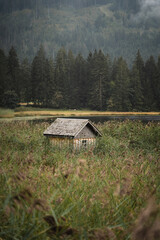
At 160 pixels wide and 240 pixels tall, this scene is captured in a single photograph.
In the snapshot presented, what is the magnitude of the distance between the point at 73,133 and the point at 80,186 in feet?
17.8

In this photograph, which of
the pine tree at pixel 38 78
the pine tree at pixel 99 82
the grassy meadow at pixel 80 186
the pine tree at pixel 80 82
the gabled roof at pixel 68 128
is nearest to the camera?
the grassy meadow at pixel 80 186

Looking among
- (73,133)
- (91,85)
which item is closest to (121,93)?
(91,85)

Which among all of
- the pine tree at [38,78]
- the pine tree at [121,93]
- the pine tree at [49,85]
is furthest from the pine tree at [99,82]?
the pine tree at [38,78]

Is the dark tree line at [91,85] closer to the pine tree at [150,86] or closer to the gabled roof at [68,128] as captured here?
the pine tree at [150,86]

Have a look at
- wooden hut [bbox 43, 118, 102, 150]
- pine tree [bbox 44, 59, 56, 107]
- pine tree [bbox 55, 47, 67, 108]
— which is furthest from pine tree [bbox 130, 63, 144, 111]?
wooden hut [bbox 43, 118, 102, 150]

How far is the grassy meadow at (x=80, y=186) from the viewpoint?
1.15m

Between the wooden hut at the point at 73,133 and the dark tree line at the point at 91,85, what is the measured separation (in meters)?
37.6

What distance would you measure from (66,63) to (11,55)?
17.0 metres

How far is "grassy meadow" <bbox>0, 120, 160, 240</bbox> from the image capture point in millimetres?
1149

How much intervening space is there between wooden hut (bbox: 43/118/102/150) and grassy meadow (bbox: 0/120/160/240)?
1.30ft

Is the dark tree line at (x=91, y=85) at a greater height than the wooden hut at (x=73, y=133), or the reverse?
the dark tree line at (x=91, y=85)

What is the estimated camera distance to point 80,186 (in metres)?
2.67

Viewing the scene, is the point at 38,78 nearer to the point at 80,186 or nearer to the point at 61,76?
the point at 61,76

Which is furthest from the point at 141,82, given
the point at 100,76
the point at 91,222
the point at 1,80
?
the point at 91,222
